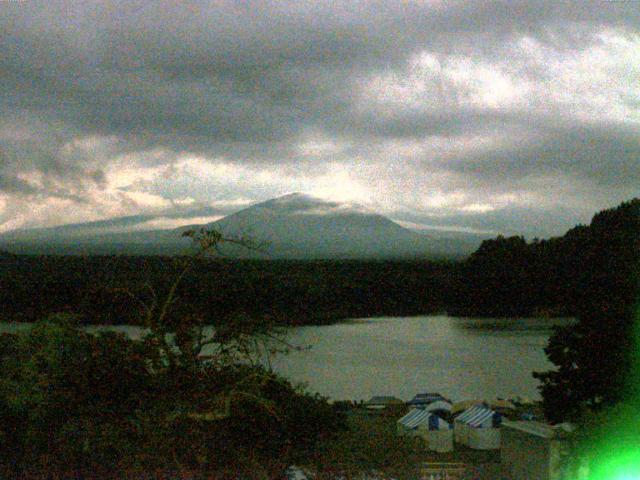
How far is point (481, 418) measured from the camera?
15.8m

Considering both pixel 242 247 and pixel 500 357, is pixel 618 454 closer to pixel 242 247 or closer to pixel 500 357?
pixel 242 247

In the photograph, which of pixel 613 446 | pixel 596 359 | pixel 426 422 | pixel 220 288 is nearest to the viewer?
pixel 613 446

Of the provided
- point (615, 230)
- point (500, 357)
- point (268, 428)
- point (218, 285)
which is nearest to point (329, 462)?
point (268, 428)

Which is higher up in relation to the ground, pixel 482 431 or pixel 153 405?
pixel 153 405

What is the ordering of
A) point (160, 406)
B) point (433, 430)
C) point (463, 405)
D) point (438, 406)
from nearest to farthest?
point (160, 406)
point (433, 430)
point (438, 406)
point (463, 405)

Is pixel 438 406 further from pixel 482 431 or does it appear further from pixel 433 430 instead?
pixel 433 430

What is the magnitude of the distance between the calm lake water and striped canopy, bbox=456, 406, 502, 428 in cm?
718

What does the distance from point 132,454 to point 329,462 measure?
3.50 feet

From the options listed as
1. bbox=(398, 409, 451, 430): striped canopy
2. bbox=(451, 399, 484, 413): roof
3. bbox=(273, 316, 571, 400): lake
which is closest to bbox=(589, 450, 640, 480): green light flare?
bbox=(398, 409, 451, 430): striped canopy

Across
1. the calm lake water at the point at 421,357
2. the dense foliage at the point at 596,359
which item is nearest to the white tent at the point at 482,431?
the dense foliage at the point at 596,359

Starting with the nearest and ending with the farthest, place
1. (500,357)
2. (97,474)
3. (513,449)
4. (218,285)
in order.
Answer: (97,474) → (513,449) → (218,285) → (500,357)

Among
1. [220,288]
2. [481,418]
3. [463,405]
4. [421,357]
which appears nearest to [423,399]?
[463,405]

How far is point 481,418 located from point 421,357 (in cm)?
2438

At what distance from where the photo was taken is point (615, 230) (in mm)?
50625
